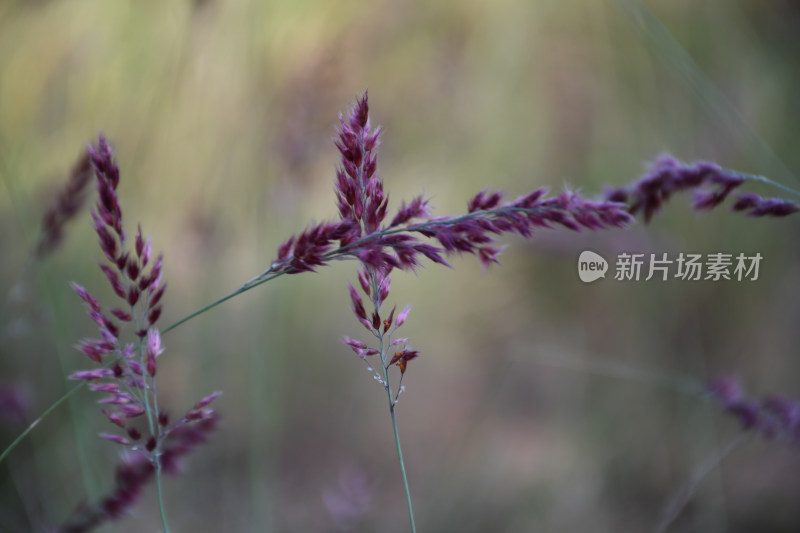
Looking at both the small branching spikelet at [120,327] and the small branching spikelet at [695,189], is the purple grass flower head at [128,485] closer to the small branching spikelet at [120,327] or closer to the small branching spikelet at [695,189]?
the small branching spikelet at [120,327]

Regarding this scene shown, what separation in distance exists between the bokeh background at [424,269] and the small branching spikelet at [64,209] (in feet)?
0.80

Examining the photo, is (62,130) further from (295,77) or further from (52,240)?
(52,240)

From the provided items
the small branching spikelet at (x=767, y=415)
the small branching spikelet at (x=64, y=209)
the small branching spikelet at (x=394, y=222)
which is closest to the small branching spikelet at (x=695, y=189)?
the small branching spikelet at (x=394, y=222)

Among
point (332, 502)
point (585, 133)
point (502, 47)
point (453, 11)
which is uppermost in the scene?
point (453, 11)


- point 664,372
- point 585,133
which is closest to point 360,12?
point 585,133

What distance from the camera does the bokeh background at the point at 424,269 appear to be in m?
0.98

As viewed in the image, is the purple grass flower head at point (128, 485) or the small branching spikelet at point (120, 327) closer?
the small branching spikelet at point (120, 327)

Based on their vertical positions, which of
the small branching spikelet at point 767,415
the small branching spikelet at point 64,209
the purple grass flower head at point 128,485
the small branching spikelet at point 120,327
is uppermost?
the small branching spikelet at point 64,209

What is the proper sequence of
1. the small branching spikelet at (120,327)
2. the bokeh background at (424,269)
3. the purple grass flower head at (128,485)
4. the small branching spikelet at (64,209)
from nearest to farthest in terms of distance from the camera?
the small branching spikelet at (120,327), the purple grass flower head at (128,485), the small branching spikelet at (64,209), the bokeh background at (424,269)

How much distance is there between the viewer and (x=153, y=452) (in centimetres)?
33

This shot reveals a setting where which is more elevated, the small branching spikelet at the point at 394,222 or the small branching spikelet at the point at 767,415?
the small branching spikelet at the point at 394,222

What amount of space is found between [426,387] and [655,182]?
1156 mm

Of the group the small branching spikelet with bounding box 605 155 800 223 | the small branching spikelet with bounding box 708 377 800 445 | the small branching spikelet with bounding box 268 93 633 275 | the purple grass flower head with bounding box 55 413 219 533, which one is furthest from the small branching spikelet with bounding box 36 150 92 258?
the small branching spikelet with bounding box 708 377 800 445

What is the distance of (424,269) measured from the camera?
119 centimetres
